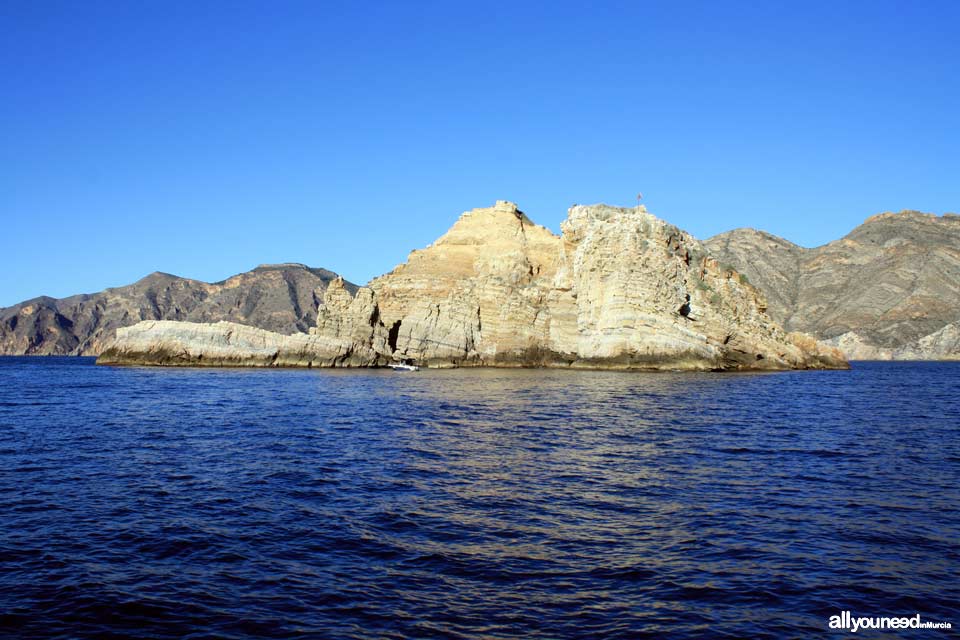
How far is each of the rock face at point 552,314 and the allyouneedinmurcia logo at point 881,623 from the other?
63.5 meters

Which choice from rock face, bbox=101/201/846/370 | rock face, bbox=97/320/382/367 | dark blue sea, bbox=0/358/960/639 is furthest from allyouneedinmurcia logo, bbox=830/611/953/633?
rock face, bbox=97/320/382/367

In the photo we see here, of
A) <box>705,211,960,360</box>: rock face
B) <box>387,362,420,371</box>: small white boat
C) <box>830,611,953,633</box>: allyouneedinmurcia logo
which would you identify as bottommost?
<box>830,611,953,633</box>: allyouneedinmurcia logo

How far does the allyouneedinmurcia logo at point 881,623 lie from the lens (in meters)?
9.35

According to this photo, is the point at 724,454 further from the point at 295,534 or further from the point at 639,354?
the point at 639,354

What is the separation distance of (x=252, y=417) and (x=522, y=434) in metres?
14.2

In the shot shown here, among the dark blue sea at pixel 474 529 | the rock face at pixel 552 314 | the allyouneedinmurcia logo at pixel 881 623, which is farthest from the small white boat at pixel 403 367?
the allyouneedinmurcia logo at pixel 881 623

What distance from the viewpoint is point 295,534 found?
13.3 metres

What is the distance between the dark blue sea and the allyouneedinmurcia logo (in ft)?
0.63

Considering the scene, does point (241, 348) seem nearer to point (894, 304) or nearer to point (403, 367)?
point (403, 367)

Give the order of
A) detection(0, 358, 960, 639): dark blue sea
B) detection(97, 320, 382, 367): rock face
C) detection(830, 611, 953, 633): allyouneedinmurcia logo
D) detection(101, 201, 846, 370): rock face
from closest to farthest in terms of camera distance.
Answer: detection(830, 611, 953, 633): allyouneedinmurcia logo
detection(0, 358, 960, 639): dark blue sea
detection(101, 201, 846, 370): rock face
detection(97, 320, 382, 367): rock face

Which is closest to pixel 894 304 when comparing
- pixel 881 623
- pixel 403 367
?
pixel 403 367

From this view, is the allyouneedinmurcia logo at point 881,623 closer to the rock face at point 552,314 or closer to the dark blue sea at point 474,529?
the dark blue sea at point 474,529

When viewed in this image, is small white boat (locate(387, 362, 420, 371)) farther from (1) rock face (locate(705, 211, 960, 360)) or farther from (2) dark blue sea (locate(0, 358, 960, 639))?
(1) rock face (locate(705, 211, 960, 360))

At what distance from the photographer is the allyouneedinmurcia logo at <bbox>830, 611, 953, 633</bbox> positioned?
9352 mm
